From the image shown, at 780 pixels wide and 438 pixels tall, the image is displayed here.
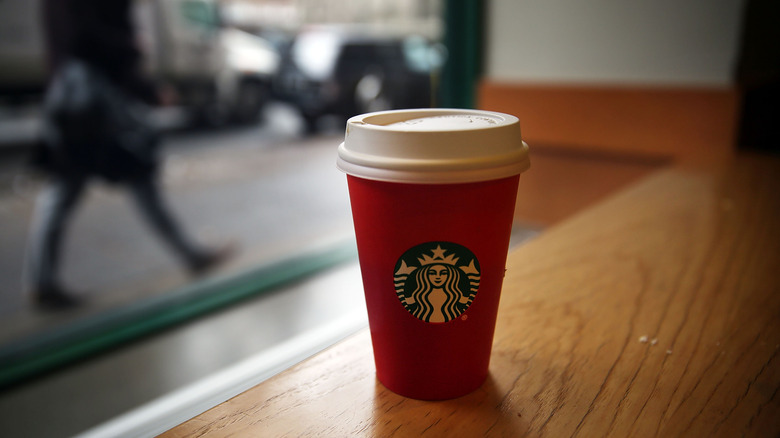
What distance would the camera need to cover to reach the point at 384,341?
50 centimetres

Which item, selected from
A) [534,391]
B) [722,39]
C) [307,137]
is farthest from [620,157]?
[307,137]

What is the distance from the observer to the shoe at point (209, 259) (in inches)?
102

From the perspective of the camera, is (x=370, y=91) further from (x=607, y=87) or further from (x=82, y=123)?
(x=607, y=87)

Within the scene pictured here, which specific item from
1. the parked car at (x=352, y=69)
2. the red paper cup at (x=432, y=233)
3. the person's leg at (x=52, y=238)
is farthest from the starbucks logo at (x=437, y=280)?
the parked car at (x=352, y=69)

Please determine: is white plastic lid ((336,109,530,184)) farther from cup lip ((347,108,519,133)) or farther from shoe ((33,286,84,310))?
shoe ((33,286,84,310))

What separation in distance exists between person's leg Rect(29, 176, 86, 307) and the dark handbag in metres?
0.08

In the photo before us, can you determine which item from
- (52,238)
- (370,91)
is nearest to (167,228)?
(52,238)

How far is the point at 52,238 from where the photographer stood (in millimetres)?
2104

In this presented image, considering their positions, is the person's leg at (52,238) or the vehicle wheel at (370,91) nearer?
the person's leg at (52,238)

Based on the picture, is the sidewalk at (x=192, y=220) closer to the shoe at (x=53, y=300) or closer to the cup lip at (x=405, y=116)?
the shoe at (x=53, y=300)

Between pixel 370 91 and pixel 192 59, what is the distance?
4.79ft

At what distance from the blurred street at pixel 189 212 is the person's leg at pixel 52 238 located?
0.27 feet

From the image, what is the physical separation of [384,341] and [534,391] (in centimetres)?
15

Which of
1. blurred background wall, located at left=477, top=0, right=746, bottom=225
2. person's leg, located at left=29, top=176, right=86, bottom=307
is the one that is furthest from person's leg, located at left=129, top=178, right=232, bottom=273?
blurred background wall, located at left=477, top=0, right=746, bottom=225
